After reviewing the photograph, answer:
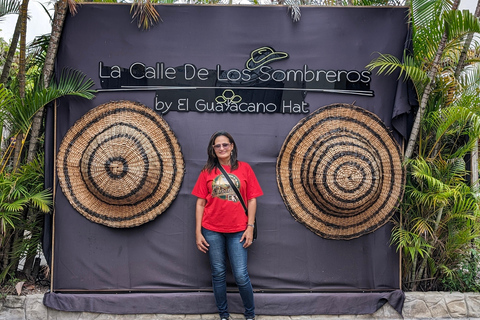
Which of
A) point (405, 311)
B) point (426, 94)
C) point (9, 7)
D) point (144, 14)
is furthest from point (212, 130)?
point (405, 311)

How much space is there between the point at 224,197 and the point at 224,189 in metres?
0.08

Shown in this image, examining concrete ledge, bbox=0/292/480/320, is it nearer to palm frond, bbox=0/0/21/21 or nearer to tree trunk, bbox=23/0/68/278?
tree trunk, bbox=23/0/68/278

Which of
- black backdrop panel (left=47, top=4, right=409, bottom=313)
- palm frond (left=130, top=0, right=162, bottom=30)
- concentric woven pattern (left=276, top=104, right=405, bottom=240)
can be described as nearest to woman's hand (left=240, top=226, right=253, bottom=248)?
black backdrop panel (left=47, top=4, right=409, bottom=313)

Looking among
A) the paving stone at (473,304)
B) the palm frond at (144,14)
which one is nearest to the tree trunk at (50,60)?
the palm frond at (144,14)

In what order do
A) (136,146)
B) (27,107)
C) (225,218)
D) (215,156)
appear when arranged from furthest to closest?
(136,146) → (27,107) → (215,156) → (225,218)

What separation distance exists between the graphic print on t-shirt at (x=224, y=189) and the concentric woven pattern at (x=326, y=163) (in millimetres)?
732

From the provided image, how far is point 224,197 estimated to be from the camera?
13.3 feet

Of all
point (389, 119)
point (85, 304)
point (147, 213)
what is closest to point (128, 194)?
point (147, 213)

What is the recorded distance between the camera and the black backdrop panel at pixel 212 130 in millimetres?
4625

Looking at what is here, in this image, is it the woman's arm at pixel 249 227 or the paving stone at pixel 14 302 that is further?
the paving stone at pixel 14 302

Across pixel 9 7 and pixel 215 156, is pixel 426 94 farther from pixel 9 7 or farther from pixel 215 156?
pixel 9 7

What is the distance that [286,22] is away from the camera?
15.2 feet

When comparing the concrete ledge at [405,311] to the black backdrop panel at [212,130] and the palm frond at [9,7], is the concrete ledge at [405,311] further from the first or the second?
the palm frond at [9,7]

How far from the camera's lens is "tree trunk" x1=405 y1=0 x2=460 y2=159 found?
4383 millimetres
